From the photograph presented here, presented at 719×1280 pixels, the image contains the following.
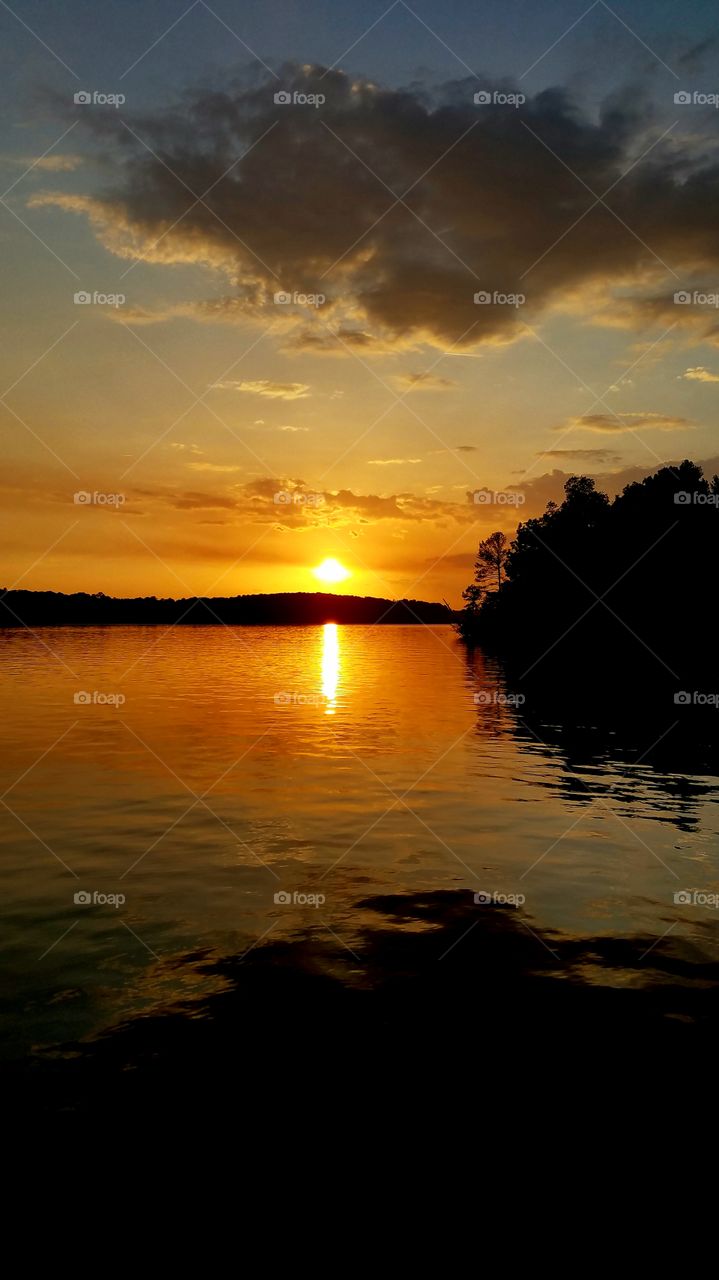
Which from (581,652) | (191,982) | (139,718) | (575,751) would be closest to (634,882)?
(191,982)

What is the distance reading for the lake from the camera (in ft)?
35.2

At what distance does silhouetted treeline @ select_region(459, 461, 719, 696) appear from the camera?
77.9 meters

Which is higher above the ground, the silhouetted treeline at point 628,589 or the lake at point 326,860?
the silhouetted treeline at point 628,589

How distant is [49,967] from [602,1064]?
268 inches

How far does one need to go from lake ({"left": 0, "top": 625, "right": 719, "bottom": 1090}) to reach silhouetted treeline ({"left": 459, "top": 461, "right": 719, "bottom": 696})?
3555cm

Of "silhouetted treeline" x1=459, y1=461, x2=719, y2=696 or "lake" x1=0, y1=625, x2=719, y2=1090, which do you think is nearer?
"lake" x1=0, y1=625, x2=719, y2=1090

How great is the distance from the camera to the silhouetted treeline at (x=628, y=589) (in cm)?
7788

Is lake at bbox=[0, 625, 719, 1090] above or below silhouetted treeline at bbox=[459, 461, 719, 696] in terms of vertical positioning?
below

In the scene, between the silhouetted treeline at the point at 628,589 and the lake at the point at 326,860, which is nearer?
the lake at the point at 326,860

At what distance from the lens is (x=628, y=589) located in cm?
8469

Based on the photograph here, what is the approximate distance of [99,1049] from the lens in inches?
336

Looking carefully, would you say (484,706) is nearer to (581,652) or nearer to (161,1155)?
(161,1155)

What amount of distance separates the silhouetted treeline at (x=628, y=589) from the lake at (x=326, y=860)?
35.5 m

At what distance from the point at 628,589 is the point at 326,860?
74.2 metres
